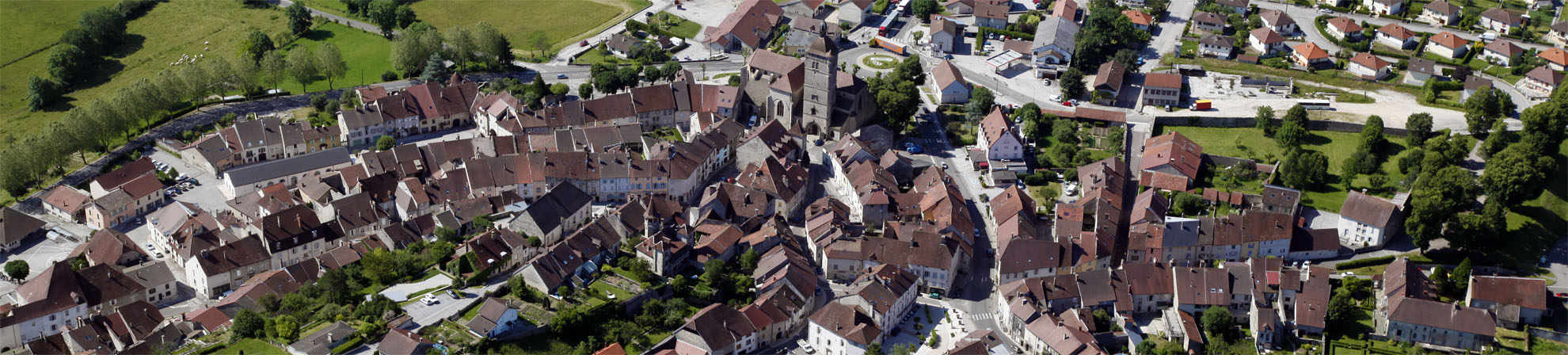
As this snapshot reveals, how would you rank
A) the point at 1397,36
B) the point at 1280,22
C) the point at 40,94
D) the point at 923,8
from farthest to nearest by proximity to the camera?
the point at 923,8, the point at 1280,22, the point at 1397,36, the point at 40,94

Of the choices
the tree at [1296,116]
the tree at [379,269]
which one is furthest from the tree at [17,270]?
the tree at [1296,116]

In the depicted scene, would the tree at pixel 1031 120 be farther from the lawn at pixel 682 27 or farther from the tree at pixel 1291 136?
the lawn at pixel 682 27

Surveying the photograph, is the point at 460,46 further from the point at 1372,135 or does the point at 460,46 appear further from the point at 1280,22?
the point at 1280,22

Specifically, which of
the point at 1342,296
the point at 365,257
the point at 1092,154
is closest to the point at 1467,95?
the point at 1092,154

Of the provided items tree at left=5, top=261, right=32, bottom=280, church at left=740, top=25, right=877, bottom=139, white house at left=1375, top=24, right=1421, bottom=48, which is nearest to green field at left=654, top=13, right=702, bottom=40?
church at left=740, top=25, right=877, bottom=139

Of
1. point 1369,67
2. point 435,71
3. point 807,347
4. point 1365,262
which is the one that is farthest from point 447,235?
point 1369,67

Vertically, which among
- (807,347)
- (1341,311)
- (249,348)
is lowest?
(807,347)

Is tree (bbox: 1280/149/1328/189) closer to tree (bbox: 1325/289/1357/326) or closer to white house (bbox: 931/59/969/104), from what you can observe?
tree (bbox: 1325/289/1357/326)
